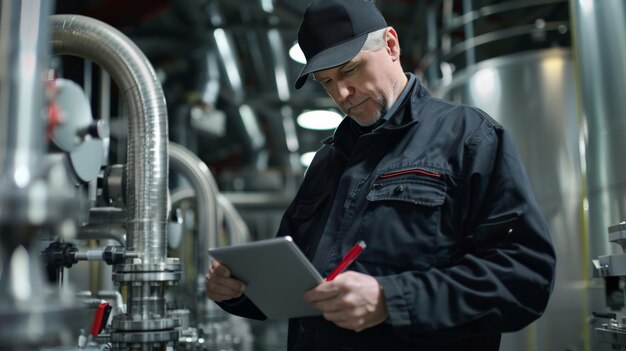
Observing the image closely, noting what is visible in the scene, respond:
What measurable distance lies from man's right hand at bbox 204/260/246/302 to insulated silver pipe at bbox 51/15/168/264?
204 mm

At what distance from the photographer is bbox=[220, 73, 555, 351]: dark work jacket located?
Result: 847 millimetres

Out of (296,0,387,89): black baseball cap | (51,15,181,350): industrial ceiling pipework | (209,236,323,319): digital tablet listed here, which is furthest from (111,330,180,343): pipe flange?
(296,0,387,89): black baseball cap

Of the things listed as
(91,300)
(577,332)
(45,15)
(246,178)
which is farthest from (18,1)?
(246,178)

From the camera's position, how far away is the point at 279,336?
631 cm

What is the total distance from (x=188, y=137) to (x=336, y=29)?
4.24 metres

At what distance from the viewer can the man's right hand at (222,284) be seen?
1007 mm

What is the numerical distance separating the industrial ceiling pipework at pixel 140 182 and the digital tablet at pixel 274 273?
0.25 metres

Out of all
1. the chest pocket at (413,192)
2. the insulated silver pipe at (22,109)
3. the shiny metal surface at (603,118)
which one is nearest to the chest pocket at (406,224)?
the chest pocket at (413,192)

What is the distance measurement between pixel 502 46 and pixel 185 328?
2.66m

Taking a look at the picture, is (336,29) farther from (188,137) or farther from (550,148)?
(188,137)

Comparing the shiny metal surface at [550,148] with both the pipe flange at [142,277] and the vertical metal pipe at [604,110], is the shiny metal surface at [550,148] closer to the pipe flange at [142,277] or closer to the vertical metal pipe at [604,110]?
the vertical metal pipe at [604,110]

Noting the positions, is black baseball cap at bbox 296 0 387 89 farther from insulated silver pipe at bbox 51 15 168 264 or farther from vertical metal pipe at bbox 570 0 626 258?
vertical metal pipe at bbox 570 0 626 258

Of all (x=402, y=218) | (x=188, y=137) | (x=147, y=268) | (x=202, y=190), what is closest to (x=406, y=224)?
(x=402, y=218)

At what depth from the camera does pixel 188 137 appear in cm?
516
